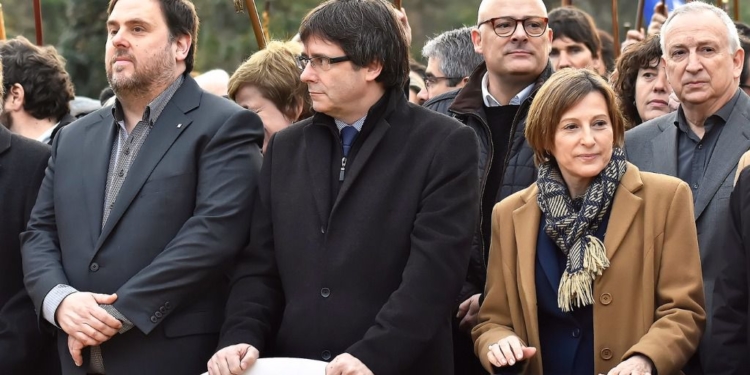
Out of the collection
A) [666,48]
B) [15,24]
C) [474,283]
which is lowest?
[15,24]

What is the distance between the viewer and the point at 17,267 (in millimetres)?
5629

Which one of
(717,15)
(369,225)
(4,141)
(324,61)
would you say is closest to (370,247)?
(369,225)

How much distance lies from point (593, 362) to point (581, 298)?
9.6 inches

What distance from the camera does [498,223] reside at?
4.96 m

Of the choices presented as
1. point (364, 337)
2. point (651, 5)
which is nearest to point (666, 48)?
point (364, 337)

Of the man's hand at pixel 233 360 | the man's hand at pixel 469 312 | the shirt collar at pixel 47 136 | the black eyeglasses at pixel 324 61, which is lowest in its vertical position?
the man's hand at pixel 469 312

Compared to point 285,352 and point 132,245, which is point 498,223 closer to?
point 285,352

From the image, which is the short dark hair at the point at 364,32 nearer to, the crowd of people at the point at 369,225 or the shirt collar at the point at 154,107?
the crowd of people at the point at 369,225

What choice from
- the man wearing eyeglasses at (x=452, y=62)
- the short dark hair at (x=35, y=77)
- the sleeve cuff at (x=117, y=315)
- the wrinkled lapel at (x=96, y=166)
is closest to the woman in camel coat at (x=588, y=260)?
the sleeve cuff at (x=117, y=315)

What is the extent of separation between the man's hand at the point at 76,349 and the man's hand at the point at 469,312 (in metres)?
1.49

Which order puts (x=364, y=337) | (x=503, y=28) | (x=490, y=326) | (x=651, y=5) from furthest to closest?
(x=651, y=5) < (x=503, y=28) < (x=490, y=326) < (x=364, y=337)

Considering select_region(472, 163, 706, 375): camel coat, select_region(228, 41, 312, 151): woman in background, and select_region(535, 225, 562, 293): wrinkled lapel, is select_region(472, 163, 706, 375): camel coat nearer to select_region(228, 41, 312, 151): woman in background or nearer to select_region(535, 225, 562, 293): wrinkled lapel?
select_region(535, 225, 562, 293): wrinkled lapel

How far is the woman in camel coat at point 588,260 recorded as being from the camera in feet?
15.1

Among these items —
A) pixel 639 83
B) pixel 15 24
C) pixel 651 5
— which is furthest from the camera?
pixel 15 24
